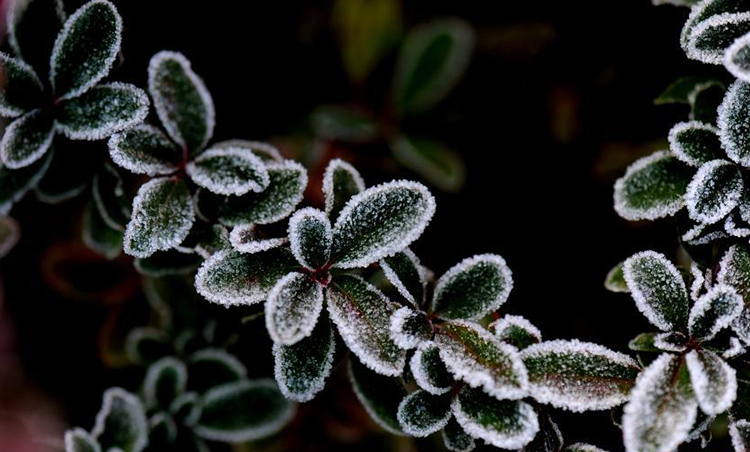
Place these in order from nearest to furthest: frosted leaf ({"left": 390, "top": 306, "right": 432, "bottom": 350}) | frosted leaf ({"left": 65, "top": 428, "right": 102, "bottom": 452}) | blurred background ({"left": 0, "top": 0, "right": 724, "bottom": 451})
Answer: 1. frosted leaf ({"left": 390, "top": 306, "right": 432, "bottom": 350})
2. frosted leaf ({"left": 65, "top": 428, "right": 102, "bottom": 452})
3. blurred background ({"left": 0, "top": 0, "right": 724, "bottom": 451})

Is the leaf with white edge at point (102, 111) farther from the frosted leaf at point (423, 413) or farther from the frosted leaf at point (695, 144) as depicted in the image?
the frosted leaf at point (695, 144)

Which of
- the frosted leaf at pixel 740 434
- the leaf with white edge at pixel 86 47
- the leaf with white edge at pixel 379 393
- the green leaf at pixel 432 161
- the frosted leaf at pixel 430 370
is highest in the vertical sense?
the leaf with white edge at pixel 86 47

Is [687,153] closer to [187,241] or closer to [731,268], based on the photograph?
[731,268]

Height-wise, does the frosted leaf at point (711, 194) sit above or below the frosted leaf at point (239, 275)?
above

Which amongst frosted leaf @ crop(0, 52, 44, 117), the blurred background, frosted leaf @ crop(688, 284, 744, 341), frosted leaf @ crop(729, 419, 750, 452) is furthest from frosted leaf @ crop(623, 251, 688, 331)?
frosted leaf @ crop(0, 52, 44, 117)

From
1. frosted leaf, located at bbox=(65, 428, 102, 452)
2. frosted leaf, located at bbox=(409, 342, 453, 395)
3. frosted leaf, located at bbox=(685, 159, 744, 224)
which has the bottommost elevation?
frosted leaf, located at bbox=(65, 428, 102, 452)

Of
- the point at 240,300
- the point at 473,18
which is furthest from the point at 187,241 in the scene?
the point at 473,18

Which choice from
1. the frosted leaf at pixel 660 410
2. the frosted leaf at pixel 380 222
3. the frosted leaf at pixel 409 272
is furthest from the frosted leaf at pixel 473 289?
the frosted leaf at pixel 660 410

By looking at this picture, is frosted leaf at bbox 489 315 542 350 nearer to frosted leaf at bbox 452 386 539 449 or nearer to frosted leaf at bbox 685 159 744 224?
frosted leaf at bbox 452 386 539 449
